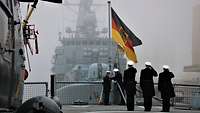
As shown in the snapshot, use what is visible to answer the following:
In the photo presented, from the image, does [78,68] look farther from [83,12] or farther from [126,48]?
[126,48]

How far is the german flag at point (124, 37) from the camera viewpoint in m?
21.5

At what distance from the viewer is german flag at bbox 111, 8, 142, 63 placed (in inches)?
848

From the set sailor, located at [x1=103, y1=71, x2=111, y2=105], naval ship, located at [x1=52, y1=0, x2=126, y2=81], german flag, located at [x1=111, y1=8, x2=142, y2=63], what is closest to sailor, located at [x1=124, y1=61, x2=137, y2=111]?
german flag, located at [x1=111, y1=8, x2=142, y2=63]

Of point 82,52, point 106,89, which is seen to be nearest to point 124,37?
point 106,89

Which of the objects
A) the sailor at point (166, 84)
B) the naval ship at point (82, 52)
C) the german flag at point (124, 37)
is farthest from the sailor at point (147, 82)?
the naval ship at point (82, 52)

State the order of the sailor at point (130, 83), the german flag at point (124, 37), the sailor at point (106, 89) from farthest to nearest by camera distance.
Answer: the sailor at point (106, 89) < the german flag at point (124, 37) < the sailor at point (130, 83)

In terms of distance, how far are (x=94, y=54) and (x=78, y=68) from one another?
16.6 feet

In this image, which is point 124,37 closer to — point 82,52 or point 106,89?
point 106,89

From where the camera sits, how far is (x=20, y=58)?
5773 mm

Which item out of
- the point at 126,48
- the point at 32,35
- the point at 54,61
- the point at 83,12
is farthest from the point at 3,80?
the point at 83,12

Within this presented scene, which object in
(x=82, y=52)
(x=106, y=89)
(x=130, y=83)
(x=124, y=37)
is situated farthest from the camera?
(x=82, y=52)

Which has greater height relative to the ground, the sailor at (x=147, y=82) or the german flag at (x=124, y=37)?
the german flag at (x=124, y=37)

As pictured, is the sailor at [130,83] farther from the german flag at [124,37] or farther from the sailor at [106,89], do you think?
the sailor at [106,89]

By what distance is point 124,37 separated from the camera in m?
22.7
